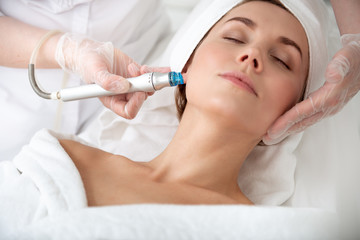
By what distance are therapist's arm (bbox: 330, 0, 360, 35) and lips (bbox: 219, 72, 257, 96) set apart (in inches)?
19.1

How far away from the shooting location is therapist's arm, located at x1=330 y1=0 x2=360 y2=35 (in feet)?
4.38

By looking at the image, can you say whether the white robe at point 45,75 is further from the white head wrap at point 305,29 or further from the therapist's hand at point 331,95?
the therapist's hand at point 331,95

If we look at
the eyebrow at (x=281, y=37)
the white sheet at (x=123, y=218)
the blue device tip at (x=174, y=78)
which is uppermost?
the eyebrow at (x=281, y=37)

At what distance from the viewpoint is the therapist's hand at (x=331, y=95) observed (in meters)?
1.11

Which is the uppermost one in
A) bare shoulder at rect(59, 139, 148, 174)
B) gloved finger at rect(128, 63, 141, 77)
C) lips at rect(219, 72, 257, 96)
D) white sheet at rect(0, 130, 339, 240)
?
lips at rect(219, 72, 257, 96)

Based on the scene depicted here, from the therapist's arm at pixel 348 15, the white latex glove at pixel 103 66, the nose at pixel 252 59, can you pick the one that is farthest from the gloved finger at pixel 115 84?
the therapist's arm at pixel 348 15

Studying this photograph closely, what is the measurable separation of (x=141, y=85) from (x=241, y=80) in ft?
0.98

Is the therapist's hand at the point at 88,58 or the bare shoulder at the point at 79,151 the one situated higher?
the therapist's hand at the point at 88,58

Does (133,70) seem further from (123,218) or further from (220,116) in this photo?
(123,218)

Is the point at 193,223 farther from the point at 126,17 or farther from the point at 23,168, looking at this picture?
the point at 126,17

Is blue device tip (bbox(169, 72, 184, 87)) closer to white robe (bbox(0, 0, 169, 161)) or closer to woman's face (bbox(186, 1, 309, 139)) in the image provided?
woman's face (bbox(186, 1, 309, 139))

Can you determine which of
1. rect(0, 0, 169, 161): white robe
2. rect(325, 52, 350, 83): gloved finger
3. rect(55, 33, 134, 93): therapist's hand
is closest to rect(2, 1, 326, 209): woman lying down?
rect(325, 52, 350, 83): gloved finger

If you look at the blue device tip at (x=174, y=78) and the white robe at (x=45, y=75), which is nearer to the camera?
the blue device tip at (x=174, y=78)

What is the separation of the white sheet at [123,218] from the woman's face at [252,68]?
0.92 ft
